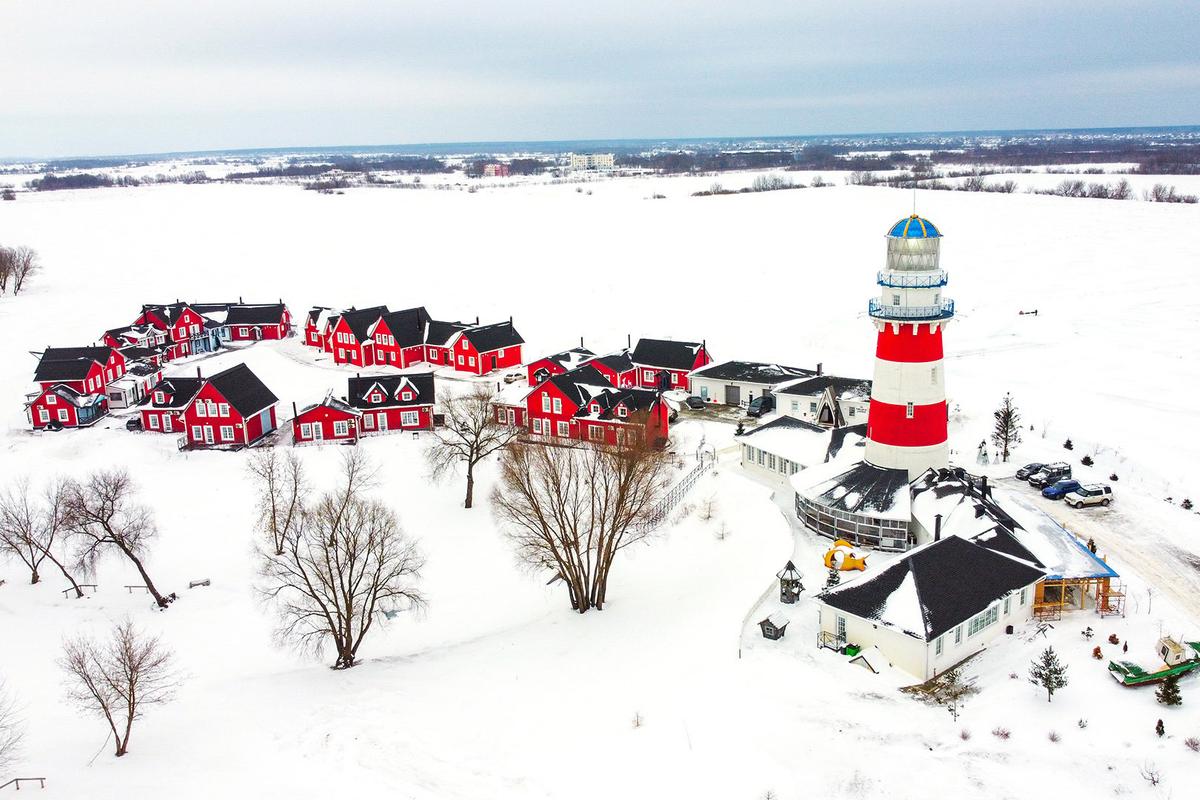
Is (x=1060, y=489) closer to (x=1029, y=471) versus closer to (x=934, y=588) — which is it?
(x=1029, y=471)

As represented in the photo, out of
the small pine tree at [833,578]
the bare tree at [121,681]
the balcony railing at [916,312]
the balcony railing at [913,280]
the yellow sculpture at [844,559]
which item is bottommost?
the bare tree at [121,681]

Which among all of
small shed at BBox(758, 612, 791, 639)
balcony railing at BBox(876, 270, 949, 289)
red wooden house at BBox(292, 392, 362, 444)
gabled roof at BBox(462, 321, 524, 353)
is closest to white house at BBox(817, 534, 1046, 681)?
small shed at BBox(758, 612, 791, 639)

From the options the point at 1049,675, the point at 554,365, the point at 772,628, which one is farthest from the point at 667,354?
the point at 1049,675

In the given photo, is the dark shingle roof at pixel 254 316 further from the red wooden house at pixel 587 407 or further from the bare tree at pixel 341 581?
the bare tree at pixel 341 581

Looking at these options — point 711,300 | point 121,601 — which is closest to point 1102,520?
point 121,601

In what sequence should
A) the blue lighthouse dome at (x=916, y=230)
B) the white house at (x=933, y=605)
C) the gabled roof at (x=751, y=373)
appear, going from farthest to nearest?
the gabled roof at (x=751, y=373) → the blue lighthouse dome at (x=916, y=230) → the white house at (x=933, y=605)

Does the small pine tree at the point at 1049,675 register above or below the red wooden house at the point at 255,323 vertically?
below

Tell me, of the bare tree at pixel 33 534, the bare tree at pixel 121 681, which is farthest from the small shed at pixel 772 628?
the bare tree at pixel 33 534
